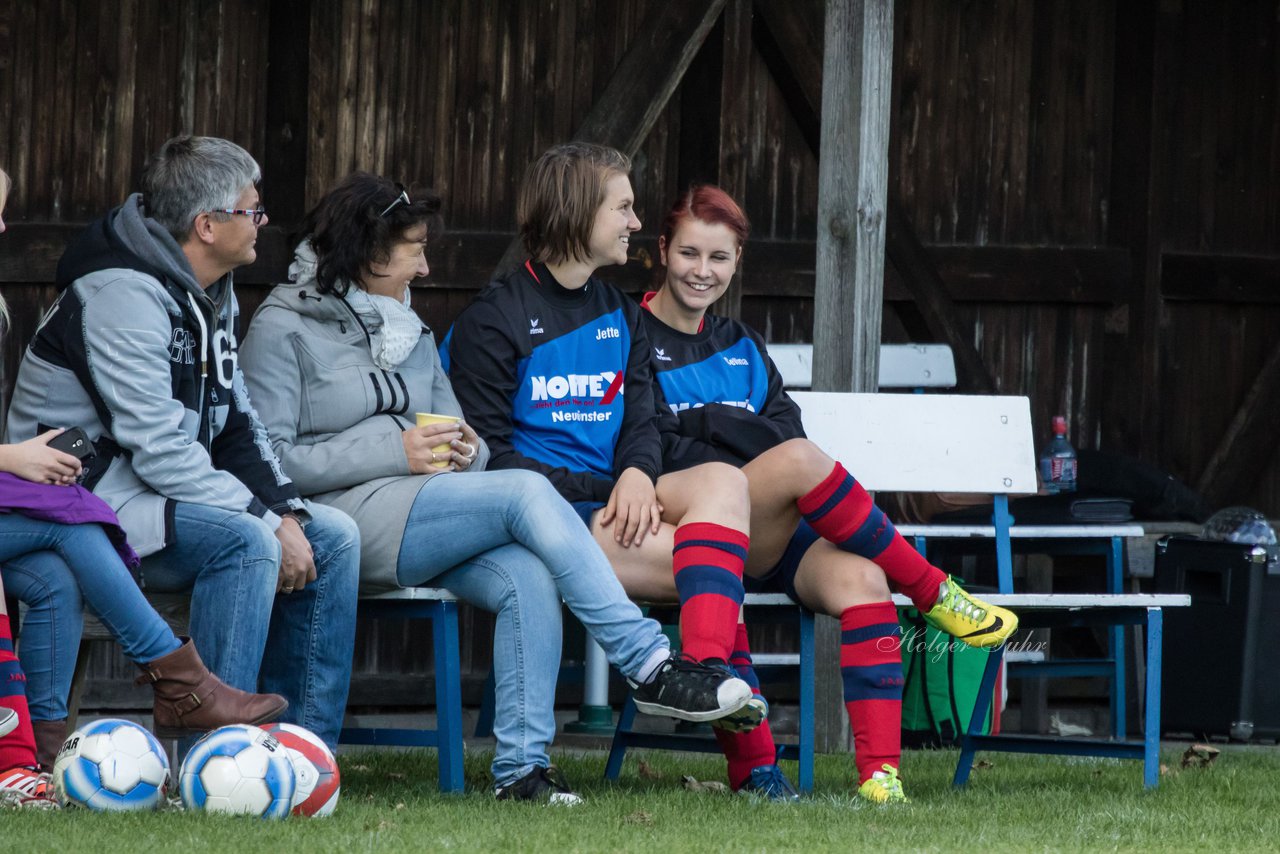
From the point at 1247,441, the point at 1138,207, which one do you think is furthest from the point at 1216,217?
the point at 1247,441

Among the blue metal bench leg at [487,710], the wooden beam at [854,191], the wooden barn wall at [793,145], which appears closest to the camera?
the wooden beam at [854,191]

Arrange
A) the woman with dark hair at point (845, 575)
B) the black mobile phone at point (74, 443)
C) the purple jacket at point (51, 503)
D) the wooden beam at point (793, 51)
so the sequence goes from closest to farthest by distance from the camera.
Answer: the purple jacket at point (51, 503), the black mobile phone at point (74, 443), the woman with dark hair at point (845, 575), the wooden beam at point (793, 51)

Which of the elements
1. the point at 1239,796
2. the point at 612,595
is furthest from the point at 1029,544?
the point at 612,595

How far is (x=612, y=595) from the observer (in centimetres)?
429

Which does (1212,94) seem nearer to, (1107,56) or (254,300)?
(1107,56)

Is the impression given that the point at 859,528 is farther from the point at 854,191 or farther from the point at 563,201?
the point at 854,191

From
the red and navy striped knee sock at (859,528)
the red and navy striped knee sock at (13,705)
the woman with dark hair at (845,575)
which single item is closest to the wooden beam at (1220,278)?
the woman with dark hair at (845,575)

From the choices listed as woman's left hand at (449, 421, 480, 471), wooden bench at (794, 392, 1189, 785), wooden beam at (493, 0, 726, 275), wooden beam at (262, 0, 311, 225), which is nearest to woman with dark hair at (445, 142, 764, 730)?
woman's left hand at (449, 421, 480, 471)

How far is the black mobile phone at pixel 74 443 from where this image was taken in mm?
4109

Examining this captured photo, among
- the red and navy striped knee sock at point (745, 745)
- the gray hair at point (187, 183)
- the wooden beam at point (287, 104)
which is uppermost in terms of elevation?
the wooden beam at point (287, 104)

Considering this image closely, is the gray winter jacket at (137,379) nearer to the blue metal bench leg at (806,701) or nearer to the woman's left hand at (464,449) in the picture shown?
the woman's left hand at (464,449)

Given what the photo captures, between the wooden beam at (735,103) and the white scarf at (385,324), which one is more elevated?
the wooden beam at (735,103)

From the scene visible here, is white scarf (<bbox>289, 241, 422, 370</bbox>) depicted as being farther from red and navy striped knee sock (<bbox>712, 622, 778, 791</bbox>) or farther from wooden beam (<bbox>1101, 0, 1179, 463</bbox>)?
wooden beam (<bbox>1101, 0, 1179, 463</bbox>)

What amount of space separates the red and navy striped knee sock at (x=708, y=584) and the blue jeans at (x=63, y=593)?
114 centimetres
